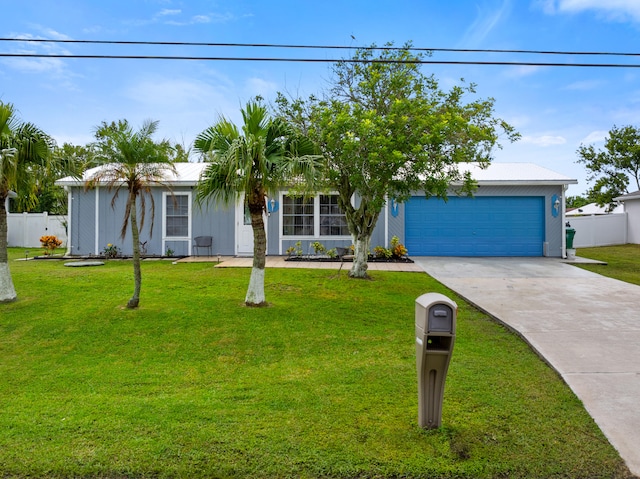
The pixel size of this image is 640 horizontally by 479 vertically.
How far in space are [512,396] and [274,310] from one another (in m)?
3.99

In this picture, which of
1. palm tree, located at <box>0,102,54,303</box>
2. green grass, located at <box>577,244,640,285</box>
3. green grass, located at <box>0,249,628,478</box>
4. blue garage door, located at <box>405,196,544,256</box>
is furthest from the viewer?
blue garage door, located at <box>405,196,544,256</box>

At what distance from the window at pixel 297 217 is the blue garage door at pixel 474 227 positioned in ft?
10.9

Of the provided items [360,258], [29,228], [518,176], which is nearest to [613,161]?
[518,176]

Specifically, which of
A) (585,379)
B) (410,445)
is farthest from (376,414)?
(585,379)

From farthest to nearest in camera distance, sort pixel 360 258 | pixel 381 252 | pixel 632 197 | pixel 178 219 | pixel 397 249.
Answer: pixel 632 197 → pixel 178 219 → pixel 397 249 → pixel 381 252 → pixel 360 258

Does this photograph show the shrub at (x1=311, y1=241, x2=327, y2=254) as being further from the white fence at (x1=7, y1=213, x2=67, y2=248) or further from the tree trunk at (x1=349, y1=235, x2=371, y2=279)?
the white fence at (x1=7, y1=213, x2=67, y2=248)

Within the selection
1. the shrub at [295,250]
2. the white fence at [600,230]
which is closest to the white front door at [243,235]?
the shrub at [295,250]

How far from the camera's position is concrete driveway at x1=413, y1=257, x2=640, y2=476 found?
11.8 feet

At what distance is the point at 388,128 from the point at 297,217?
23.4ft

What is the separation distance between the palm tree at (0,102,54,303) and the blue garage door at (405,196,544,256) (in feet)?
35.5

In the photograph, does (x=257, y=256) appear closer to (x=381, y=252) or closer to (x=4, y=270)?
(x=4, y=270)

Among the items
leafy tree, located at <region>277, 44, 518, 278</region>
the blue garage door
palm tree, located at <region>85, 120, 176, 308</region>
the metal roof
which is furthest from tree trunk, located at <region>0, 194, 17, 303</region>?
the metal roof

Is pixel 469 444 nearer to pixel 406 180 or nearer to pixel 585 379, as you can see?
pixel 585 379

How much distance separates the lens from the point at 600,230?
68.0 feet
